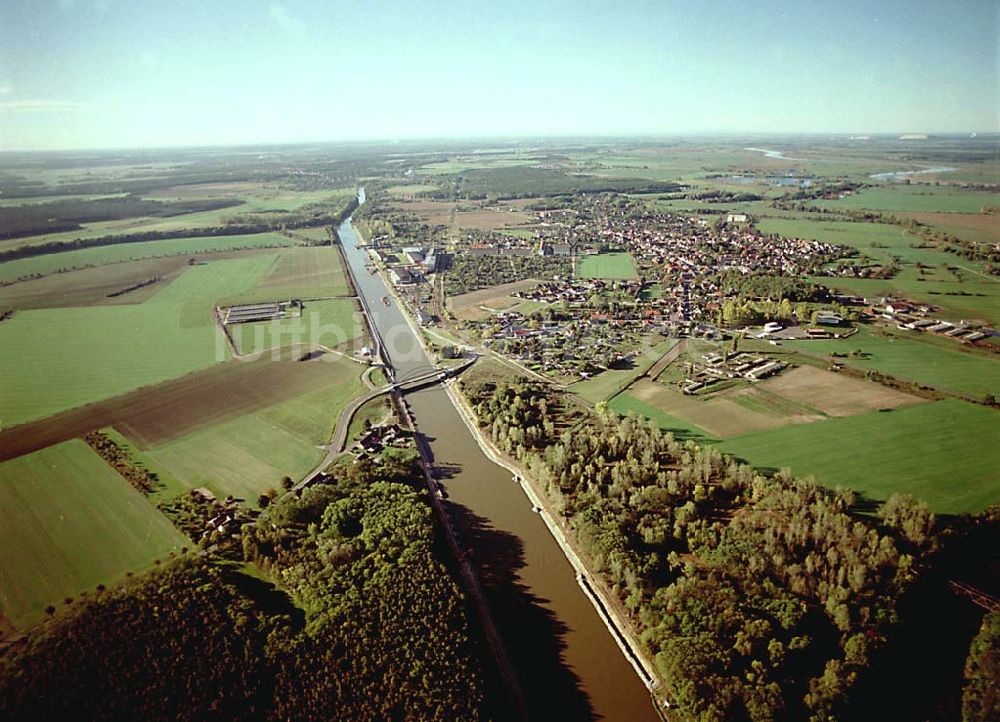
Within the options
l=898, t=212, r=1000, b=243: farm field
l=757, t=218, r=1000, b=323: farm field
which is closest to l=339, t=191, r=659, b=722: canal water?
l=757, t=218, r=1000, b=323: farm field

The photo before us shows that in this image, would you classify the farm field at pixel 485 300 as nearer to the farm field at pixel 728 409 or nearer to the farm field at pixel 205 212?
A: the farm field at pixel 728 409

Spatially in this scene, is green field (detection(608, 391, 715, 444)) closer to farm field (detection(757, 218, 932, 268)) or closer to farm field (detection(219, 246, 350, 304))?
farm field (detection(219, 246, 350, 304))

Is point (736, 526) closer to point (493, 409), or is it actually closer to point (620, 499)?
point (620, 499)

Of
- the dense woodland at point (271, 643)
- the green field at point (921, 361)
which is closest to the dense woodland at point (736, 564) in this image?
the dense woodland at point (271, 643)

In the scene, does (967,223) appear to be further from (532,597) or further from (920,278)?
(532,597)

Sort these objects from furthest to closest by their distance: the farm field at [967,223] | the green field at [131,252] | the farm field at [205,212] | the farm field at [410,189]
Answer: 1. the farm field at [410,189]
2. the farm field at [205,212]
3. the farm field at [967,223]
4. the green field at [131,252]

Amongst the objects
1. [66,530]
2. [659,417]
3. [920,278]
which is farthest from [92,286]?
[920,278]
